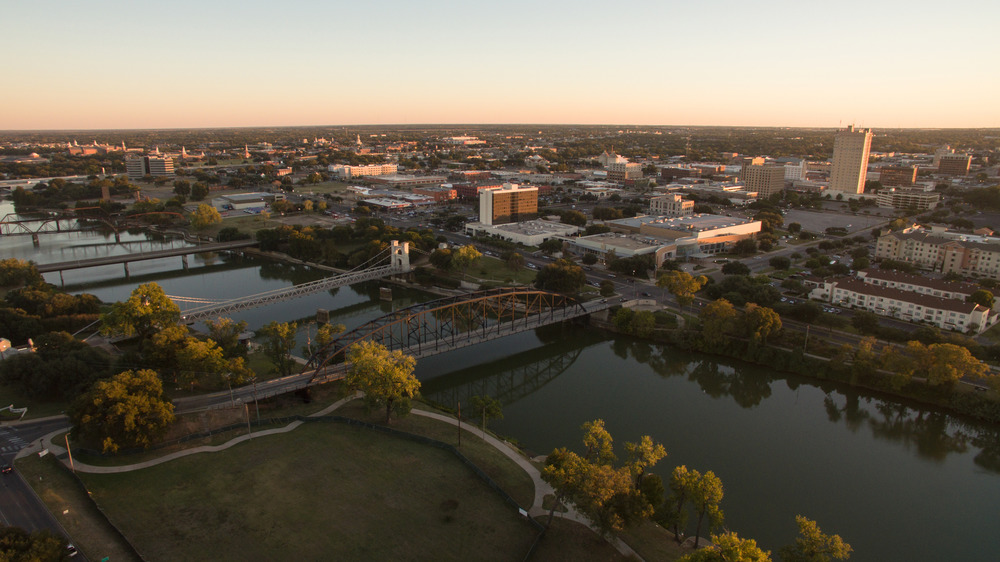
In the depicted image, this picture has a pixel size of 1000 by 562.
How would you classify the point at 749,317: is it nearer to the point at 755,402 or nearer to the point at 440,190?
the point at 755,402

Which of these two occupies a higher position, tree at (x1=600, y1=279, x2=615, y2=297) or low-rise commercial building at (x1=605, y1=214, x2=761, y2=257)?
low-rise commercial building at (x1=605, y1=214, x2=761, y2=257)

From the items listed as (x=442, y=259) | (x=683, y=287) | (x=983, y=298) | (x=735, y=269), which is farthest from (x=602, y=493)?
(x=735, y=269)

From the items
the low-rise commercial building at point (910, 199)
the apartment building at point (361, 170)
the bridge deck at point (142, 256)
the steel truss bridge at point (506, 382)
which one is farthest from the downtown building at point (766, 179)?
the bridge deck at point (142, 256)

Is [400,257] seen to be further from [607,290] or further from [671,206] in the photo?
[671,206]

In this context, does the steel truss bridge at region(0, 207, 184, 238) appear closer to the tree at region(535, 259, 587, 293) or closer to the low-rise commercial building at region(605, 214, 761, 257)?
the tree at region(535, 259, 587, 293)

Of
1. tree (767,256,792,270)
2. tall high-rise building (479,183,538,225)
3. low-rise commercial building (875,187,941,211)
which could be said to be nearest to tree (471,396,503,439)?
tree (767,256,792,270)

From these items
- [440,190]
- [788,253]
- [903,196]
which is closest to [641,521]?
[788,253]
